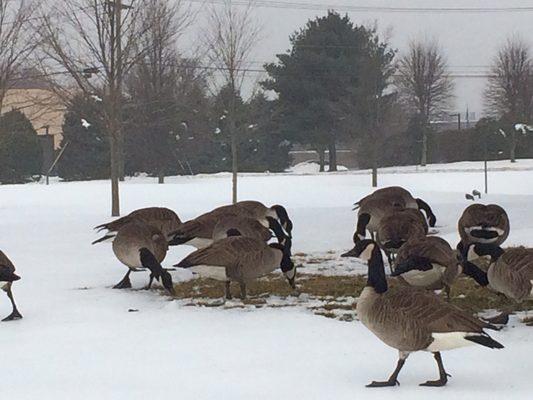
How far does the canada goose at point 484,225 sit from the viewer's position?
30.2 ft

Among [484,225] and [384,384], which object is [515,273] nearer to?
[384,384]

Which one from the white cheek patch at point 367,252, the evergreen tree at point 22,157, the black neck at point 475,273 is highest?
the evergreen tree at point 22,157

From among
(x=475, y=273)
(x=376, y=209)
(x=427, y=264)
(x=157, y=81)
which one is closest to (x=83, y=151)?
(x=157, y=81)

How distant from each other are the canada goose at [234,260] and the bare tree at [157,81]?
1053 cm

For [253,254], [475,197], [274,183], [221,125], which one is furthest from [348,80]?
[253,254]

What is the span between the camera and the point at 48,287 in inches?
369

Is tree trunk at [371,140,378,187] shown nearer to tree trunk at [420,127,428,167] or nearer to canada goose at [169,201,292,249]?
tree trunk at [420,127,428,167]

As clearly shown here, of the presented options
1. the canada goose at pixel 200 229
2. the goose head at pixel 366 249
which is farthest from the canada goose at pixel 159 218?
the goose head at pixel 366 249

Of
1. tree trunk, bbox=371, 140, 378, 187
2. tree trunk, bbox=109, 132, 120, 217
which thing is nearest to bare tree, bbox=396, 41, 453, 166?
tree trunk, bbox=371, 140, 378, 187

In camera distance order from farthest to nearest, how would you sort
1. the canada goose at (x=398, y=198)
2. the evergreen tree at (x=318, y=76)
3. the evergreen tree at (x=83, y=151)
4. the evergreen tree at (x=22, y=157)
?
the evergreen tree at (x=318, y=76), the evergreen tree at (x=83, y=151), the evergreen tree at (x=22, y=157), the canada goose at (x=398, y=198)

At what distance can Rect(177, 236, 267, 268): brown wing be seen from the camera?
7980mm

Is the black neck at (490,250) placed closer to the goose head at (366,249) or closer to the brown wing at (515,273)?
the brown wing at (515,273)

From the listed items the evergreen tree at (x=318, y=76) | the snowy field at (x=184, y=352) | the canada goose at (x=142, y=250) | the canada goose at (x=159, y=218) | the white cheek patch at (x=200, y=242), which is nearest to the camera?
the snowy field at (x=184, y=352)

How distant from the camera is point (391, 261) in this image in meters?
9.90
